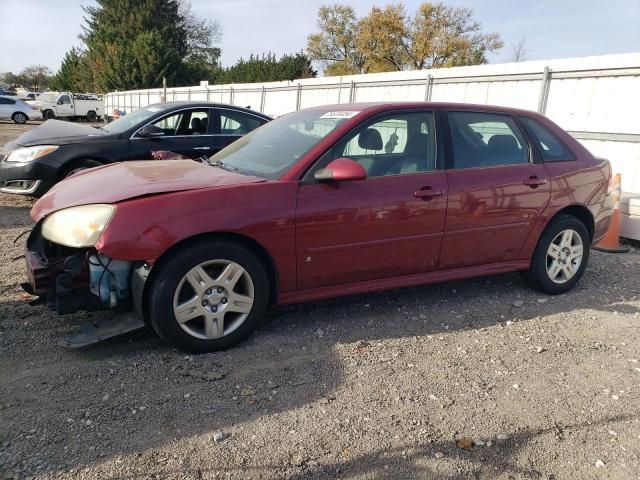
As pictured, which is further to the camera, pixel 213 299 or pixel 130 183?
pixel 130 183

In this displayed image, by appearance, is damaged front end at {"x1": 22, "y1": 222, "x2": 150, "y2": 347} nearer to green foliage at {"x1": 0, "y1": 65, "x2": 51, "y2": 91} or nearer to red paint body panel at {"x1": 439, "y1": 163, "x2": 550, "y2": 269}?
red paint body panel at {"x1": 439, "y1": 163, "x2": 550, "y2": 269}

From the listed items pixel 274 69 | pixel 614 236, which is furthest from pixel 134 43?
pixel 614 236

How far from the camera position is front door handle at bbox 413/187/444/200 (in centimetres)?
386

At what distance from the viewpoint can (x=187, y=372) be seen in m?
3.12

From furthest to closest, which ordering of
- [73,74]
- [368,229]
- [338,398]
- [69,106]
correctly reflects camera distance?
1. [73,74]
2. [69,106]
3. [368,229]
4. [338,398]

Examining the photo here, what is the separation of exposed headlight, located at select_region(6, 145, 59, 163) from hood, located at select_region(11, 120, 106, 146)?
0.26 feet

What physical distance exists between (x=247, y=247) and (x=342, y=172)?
2.62 feet

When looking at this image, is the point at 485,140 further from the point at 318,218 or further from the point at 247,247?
the point at 247,247

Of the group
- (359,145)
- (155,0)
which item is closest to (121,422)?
(359,145)

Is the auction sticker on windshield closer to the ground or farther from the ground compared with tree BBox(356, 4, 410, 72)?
closer to the ground

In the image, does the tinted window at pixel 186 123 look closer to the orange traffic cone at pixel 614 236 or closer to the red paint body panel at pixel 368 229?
the red paint body panel at pixel 368 229

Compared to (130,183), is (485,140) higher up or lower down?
higher up

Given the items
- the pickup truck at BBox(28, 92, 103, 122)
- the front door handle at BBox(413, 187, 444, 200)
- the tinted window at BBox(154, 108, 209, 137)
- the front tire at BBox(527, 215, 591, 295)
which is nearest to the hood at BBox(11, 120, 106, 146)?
the tinted window at BBox(154, 108, 209, 137)

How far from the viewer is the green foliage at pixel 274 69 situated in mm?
50469
